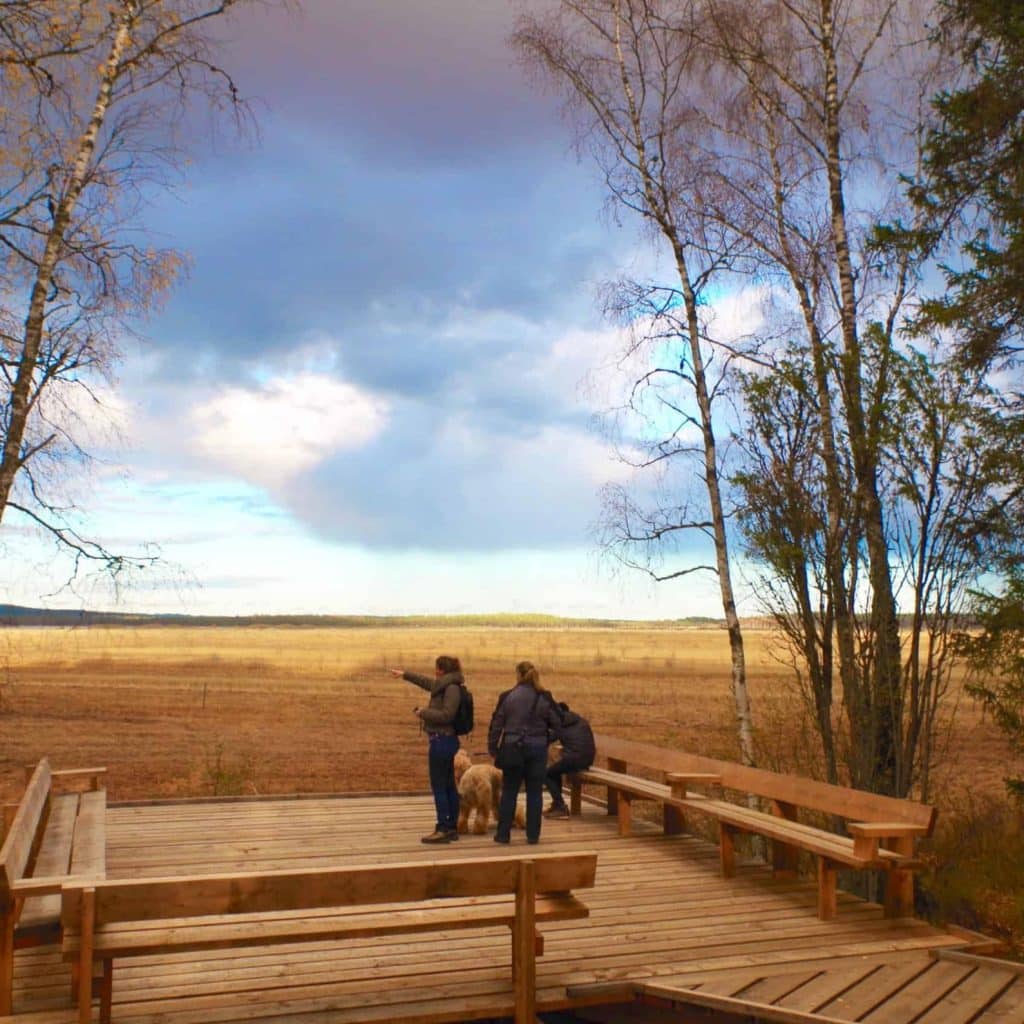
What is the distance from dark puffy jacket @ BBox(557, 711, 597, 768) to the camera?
416 inches

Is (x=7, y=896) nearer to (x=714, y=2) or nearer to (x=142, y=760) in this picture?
(x=714, y=2)

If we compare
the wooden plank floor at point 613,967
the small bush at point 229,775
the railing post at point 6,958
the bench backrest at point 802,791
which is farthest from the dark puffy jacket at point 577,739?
the railing post at point 6,958

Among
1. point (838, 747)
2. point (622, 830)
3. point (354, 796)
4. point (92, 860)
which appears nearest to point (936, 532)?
point (838, 747)

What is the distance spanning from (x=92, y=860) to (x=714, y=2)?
13953 millimetres

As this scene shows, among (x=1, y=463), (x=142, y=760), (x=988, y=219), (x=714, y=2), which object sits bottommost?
(x=142, y=760)

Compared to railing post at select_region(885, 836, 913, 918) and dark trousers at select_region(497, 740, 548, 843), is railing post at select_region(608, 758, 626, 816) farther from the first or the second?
railing post at select_region(885, 836, 913, 918)

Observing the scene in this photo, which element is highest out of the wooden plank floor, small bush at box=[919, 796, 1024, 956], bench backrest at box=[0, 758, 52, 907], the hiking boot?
bench backrest at box=[0, 758, 52, 907]

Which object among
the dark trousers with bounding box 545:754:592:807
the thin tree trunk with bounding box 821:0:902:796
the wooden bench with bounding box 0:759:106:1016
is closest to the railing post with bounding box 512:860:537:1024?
the wooden bench with bounding box 0:759:106:1016

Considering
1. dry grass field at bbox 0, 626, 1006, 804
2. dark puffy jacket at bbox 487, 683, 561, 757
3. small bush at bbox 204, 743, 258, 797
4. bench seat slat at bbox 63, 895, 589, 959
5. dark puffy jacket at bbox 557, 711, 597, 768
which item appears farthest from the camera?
dry grass field at bbox 0, 626, 1006, 804

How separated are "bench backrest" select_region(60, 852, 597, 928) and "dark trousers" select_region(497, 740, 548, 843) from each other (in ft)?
10.5

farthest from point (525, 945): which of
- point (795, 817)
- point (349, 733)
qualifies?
point (349, 733)

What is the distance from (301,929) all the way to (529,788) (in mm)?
4079

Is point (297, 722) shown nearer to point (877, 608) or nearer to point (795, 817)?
point (877, 608)

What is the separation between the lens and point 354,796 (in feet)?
39.3
